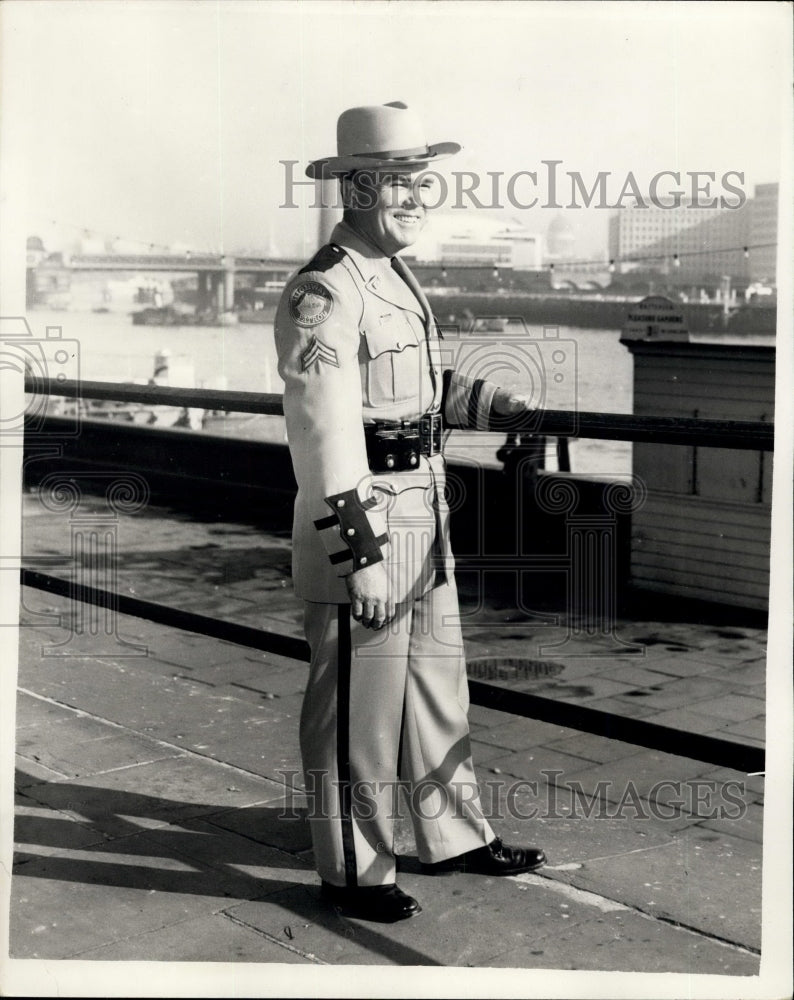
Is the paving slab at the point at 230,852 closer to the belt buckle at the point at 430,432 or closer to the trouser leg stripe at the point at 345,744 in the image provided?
the trouser leg stripe at the point at 345,744

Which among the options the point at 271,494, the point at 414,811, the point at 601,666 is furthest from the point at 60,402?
the point at 414,811

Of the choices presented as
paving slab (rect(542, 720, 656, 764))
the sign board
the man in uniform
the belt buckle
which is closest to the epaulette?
the man in uniform

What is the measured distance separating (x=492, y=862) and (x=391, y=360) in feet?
3.60

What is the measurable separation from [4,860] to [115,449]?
9.03 meters

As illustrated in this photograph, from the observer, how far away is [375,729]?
2.85m

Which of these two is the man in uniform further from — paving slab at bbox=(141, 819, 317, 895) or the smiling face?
paving slab at bbox=(141, 819, 317, 895)

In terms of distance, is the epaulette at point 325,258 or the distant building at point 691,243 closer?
the epaulette at point 325,258

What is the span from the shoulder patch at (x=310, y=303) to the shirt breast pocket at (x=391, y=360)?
0.34ft

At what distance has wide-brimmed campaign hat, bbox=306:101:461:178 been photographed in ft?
8.67

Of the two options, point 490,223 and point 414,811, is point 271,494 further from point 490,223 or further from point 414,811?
point 414,811

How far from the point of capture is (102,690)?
4.58 m

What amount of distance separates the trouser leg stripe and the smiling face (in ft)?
2.40

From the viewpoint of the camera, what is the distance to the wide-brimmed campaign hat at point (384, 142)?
104 inches

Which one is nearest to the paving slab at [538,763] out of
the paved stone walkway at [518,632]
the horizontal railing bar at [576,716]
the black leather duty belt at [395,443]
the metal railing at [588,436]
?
the paved stone walkway at [518,632]
